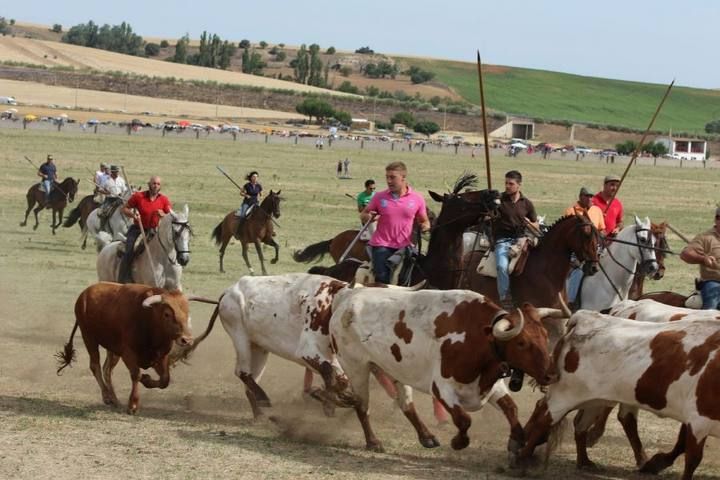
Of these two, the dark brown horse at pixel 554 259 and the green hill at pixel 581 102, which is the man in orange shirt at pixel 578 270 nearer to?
the dark brown horse at pixel 554 259

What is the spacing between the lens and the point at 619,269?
14828 mm

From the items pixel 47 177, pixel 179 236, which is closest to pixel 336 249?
pixel 179 236

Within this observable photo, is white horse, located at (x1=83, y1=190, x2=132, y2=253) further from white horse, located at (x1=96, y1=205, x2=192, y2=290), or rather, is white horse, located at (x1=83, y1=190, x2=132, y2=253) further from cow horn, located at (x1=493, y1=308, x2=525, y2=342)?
cow horn, located at (x1=493, y1=308, x2=525, y2=342)

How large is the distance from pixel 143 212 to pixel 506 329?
7883 mm

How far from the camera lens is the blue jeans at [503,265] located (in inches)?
534

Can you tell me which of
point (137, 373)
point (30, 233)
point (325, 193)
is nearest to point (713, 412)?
point (137, 373)

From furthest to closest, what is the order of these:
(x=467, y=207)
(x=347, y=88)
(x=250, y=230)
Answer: (x=347, y=88)
(x=250, y=230)
(x=467, y=207)

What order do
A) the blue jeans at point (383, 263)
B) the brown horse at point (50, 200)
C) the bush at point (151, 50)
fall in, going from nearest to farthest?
the blue jeans at point (383, 263)
the brown horse at point (50, 200)
the bush at point (151, 50)

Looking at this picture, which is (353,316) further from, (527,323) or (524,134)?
(524,134)

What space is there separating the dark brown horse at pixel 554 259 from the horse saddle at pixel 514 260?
63mm

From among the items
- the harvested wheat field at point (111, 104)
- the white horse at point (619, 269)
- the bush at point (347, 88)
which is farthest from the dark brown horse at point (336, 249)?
the bush at point (347, 88)

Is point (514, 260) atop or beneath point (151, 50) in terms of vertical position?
beneath

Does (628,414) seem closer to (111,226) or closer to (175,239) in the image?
(175,239)

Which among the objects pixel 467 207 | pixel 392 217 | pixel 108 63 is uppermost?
pixel 108 63
